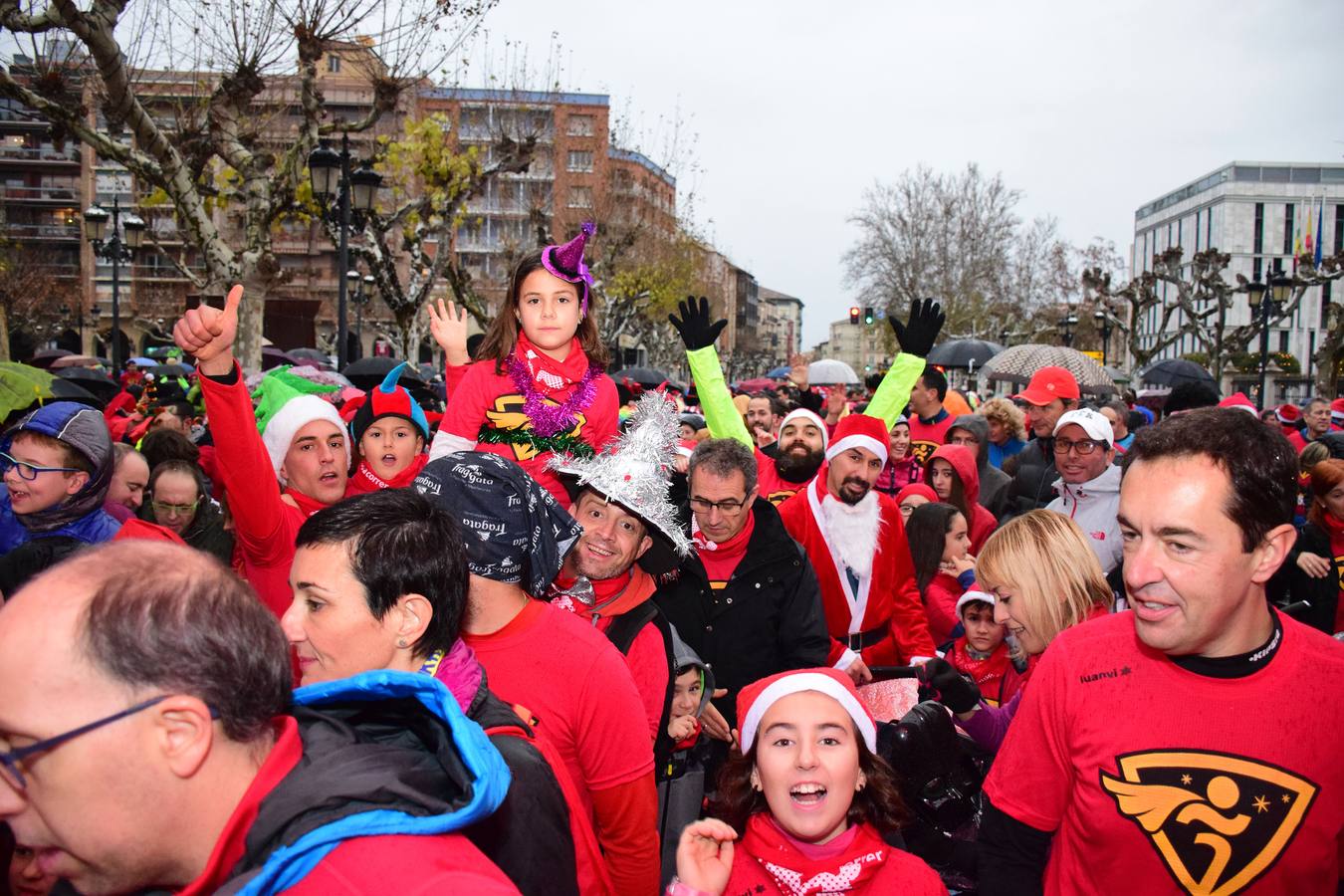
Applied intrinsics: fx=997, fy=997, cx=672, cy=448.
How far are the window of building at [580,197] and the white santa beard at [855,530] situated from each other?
29.9m

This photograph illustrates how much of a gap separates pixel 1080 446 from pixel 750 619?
8.41 feet

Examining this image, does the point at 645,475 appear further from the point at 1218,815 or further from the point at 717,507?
the point at 1218,815

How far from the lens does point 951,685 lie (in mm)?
3166

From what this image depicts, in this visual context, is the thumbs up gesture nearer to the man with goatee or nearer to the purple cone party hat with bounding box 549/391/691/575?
the purple cone party hat with bounding box 549/391/691/575

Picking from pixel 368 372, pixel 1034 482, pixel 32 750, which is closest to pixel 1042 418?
pixel 1034 482

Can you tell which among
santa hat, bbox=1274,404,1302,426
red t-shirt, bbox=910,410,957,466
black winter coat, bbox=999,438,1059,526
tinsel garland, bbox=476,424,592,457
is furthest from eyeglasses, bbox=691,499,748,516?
santa hat, bbox=1274,404,1302,426

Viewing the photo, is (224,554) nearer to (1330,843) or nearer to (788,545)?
(788,545)

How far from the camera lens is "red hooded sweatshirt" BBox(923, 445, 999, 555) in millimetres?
6523

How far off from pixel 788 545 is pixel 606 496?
123cm

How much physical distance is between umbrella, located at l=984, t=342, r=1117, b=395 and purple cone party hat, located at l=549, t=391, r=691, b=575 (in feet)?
29.0

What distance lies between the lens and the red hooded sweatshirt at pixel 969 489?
6.52 metres

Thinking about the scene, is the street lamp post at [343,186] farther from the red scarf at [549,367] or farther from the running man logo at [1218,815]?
the running man logo at [1218,815]

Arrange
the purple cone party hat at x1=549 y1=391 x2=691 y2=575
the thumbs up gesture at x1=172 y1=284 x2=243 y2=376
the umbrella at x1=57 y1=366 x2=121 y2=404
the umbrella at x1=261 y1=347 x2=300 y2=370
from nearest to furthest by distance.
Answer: the thumbs up gesture at x1=172 y1=284 x2=243 y2=376, the purple cone party hat at x1=549 y1=391 x2=691 y2=575, the umbrella at x1=57 y1=366 x2=121 y2=404, the umbrella at x1=261 y1=347 x2=300 y2=370

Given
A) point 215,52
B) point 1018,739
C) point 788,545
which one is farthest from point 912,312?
point 215,52
